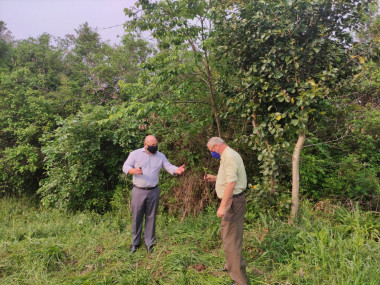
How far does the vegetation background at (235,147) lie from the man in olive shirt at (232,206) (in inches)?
14.9

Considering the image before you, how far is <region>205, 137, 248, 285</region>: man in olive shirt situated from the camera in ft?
8.88

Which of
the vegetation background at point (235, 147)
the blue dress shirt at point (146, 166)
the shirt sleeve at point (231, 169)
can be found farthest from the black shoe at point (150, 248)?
the shirt sleeve at point (231, 169)

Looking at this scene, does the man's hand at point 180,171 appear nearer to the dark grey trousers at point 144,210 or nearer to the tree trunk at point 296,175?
the dark grey trousers at point 144,210

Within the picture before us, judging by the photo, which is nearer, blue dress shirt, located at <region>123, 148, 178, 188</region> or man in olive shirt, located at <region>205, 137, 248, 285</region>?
man in olive shirt, located at <region>205, 137, 248, 285</region>

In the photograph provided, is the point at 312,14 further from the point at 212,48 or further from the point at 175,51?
the point at 175,51

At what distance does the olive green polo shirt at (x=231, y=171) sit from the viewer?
8.92 ft

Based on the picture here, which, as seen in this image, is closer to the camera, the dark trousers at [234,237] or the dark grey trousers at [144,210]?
the dark trousers at [234,237]

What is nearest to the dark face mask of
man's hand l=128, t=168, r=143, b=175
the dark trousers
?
man's hand l=128, t=168, r=143, b=175

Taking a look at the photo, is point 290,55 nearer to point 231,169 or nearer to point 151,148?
point 231,169

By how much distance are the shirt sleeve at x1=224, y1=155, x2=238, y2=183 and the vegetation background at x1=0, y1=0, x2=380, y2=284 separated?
3.48 ft

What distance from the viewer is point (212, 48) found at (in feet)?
13.6

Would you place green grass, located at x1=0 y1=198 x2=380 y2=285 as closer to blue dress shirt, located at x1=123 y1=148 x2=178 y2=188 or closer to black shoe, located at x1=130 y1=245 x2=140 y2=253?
black shoe, located at x1=130 y1=245 x2=140 y2=253

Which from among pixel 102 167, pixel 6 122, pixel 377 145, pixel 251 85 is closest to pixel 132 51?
pixel 6 122

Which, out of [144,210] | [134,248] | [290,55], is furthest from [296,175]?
[134,248]
